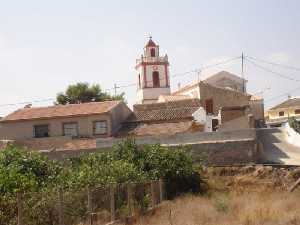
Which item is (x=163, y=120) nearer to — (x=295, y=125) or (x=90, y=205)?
(x=295, y=125)

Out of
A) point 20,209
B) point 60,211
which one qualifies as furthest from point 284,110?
point 20,209

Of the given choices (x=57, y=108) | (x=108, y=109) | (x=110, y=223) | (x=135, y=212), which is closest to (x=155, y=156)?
(x=135, y=212)

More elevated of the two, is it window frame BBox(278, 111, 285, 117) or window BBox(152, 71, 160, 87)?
window BBox(152, 71, 160, 87)

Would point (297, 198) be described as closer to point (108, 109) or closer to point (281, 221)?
point (281, 221)

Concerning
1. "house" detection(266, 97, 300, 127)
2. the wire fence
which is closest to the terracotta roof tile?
"house" detection(266, 97, 300, 127)

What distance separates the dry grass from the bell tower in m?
47.6

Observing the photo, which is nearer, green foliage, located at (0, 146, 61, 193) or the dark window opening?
green foliage, located at (0, 146, 61, 193)

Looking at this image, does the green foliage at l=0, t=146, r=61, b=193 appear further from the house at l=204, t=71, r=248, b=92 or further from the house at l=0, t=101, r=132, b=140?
the house at l=204, t=71, r=248, b=92

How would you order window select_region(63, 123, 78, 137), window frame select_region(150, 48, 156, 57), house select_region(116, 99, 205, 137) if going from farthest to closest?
window frame select_region(150, 48, 156, 57), window select_region(63, 123, 78, 137), house select_region(116, 99, 205, 137)

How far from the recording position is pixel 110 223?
16625 mm

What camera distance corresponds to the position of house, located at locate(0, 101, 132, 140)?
148 ft

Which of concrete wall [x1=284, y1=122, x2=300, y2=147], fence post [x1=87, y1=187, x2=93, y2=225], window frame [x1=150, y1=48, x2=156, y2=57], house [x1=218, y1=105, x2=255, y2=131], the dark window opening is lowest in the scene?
fence post [x1=87, y1=187, x2=93, y2=225]

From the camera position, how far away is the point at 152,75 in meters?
71.8

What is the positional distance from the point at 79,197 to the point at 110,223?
1739 millimetres
